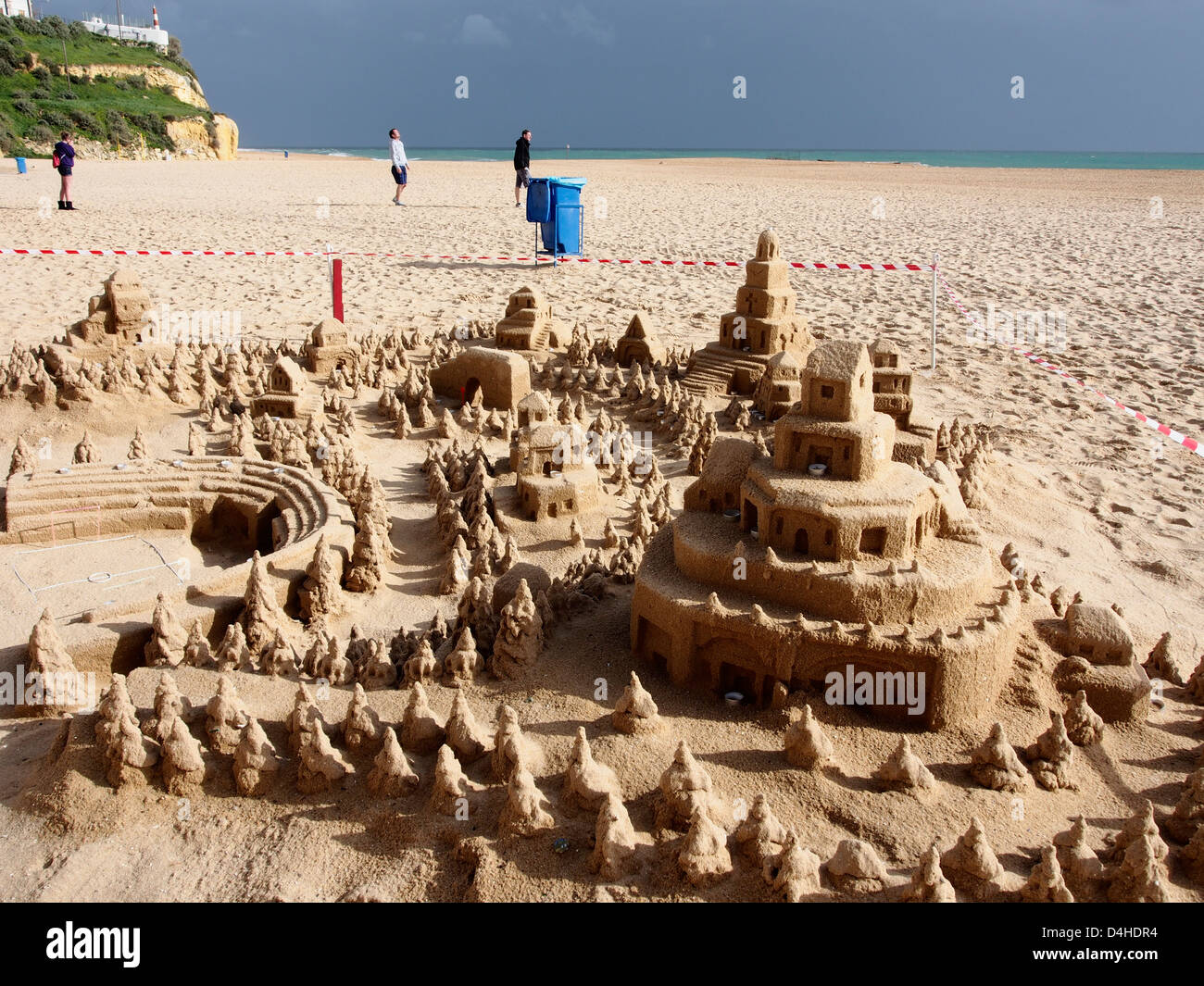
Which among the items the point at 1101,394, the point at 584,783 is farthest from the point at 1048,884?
the point at 1101,394

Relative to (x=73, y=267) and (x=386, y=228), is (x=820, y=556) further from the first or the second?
(x=386, y=228)

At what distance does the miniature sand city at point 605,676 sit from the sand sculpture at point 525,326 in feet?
17.3

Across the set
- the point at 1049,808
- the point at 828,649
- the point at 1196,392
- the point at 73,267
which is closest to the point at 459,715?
the point at 828,649

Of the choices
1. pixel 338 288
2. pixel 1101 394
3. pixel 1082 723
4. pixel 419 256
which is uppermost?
pixel 419 256

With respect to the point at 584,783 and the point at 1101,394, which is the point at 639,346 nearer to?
the point at 1101,394

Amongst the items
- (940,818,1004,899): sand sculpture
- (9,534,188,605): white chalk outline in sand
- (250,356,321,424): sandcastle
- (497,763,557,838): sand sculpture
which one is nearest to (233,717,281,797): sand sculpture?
(497,763,557,838): sand sculpture

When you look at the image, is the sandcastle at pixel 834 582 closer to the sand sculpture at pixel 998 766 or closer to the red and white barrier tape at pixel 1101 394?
the sand sculpture at pixel 998 766

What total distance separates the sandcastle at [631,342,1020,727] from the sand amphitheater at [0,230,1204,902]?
30 millimetres

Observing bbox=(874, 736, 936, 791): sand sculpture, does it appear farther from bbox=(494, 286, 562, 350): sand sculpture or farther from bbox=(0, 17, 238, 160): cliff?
bbox=(0, 17, 238, 160): cliff

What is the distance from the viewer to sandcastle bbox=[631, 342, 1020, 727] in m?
7.71

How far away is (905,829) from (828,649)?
4.86ft

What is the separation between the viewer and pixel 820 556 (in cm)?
810

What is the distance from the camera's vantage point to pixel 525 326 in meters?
18.7

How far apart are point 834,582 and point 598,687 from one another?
7.19 feet
